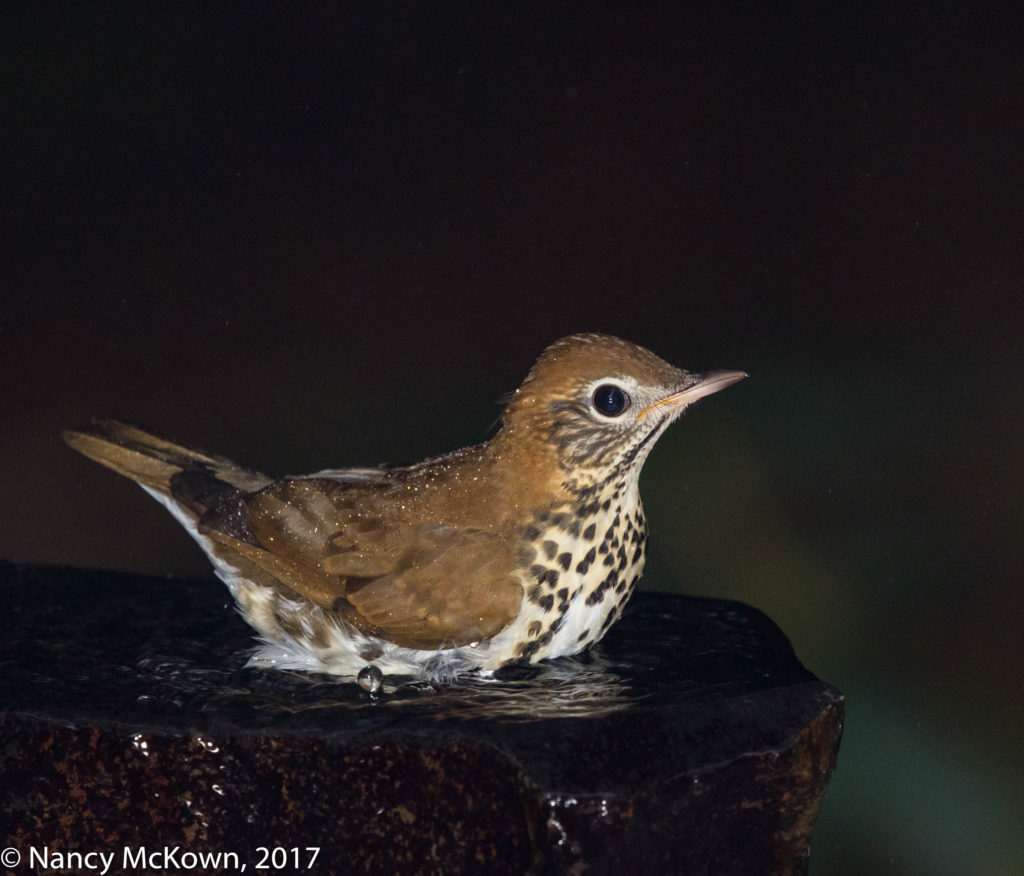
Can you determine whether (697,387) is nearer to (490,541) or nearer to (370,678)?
(490,541)

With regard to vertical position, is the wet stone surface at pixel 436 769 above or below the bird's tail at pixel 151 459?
below

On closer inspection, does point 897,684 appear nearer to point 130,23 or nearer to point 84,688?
point 84,688

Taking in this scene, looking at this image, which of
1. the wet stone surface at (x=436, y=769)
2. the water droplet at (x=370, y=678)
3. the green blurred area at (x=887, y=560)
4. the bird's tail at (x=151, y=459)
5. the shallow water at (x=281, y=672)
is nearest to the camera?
the wet stone surface at (x=436, y=769)

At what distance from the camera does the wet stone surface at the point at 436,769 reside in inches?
89.7

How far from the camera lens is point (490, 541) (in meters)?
2.78

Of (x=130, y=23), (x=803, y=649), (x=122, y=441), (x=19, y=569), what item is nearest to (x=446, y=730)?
(x=122, y=441)

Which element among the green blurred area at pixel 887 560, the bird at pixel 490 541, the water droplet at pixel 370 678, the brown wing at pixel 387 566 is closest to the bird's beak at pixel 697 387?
the bird at pixel 490 541

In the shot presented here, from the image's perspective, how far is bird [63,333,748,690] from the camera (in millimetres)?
2744

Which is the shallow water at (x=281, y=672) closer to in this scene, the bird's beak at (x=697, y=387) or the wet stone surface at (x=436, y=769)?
the wet stone surface at (x=436, y=769)

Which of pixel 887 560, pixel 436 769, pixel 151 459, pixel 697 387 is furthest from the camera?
pixel 887 560

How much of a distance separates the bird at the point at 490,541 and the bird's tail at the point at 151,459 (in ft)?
0.91

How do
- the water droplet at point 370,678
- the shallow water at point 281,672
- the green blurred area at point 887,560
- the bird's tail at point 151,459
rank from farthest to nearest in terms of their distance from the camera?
the green blurred area at point 887,560
the bird's tail at point 151,459
the water droplet at point 370,678
the shallow water at point 281,672

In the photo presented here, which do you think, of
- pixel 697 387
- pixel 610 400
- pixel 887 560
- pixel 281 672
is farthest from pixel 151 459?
pixel 887 560

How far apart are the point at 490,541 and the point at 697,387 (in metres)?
0.51
